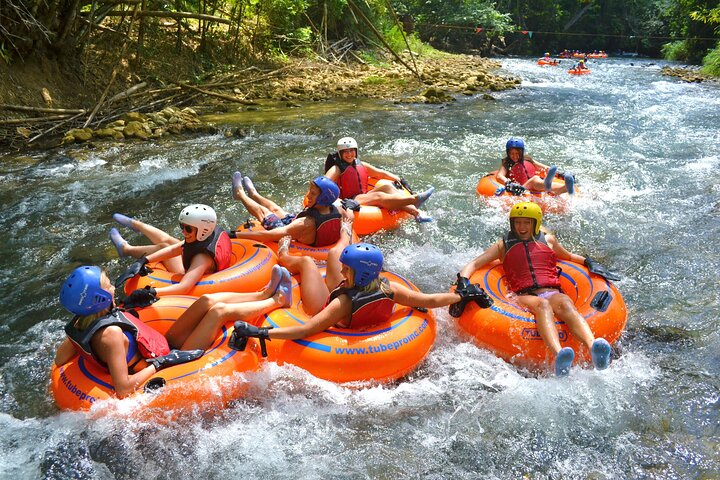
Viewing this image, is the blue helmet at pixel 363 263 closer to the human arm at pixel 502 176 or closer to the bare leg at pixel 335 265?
the bare leg at pixel 335 265

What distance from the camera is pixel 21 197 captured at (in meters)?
8.92

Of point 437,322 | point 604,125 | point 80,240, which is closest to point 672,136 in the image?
point 604,125

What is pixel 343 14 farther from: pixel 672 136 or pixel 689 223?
pixel 689 223

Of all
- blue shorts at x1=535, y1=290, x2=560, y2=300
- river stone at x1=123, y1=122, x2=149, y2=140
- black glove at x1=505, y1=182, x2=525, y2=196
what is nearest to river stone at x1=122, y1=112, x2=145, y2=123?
river stone at x1=123, y1=122, x2=149, y2=140

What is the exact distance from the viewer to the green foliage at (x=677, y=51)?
3097cm

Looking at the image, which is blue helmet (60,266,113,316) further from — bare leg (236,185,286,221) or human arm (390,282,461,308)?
bare leg (236,185,286,221)

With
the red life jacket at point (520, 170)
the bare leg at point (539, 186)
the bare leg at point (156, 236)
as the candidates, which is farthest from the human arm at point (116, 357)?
the red life jacket at point (520, 170)

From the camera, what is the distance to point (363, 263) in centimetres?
459

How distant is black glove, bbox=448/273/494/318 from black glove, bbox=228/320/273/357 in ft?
5.68

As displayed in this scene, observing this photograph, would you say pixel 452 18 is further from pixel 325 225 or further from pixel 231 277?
pixel 231 277

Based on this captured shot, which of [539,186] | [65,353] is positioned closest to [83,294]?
[65,353]

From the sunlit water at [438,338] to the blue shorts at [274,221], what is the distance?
1.36 metres

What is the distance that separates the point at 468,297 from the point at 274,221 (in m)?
2.65

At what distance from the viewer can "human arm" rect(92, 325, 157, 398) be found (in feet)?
13.2
